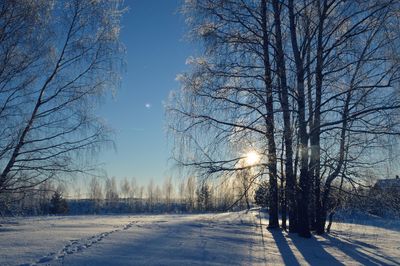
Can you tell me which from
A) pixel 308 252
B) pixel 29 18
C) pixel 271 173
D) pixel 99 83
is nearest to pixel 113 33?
pixel 99 83

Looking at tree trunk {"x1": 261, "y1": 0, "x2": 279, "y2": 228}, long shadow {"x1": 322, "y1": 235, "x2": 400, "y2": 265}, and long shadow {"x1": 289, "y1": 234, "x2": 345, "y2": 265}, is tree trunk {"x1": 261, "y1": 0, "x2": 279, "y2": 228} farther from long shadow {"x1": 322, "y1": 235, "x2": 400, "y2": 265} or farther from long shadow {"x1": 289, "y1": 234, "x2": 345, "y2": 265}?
long shadow {"x1": 322, "y1": 235, "x2": 400, "y2": 265}

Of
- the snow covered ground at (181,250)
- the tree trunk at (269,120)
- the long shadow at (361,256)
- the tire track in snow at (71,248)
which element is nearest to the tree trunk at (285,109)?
the tree trunk at (269,120)

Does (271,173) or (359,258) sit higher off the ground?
(271,173)

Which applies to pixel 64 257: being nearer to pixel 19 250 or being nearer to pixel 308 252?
pixel 19 250

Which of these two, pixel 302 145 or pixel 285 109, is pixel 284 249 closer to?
pixel 302 145

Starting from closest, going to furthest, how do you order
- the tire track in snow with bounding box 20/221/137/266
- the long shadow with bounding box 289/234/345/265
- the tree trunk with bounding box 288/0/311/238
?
1. the tire track in snow with bounding box 20/221/137/266
2. the long shadow with bounding box 289/234/345/265
3. the tree trunk with bounding box 288/0/311/238

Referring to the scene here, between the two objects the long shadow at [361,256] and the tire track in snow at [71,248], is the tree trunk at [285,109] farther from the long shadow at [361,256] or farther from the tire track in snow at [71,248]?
the tire track in snow at [71,248]

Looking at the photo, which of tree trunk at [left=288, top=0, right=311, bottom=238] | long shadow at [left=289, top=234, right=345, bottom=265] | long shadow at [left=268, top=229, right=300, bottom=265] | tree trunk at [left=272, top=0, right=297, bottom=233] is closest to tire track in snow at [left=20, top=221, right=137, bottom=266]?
long shadow at [left=268, top=229, right=300, bottom=265]

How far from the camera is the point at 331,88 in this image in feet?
45.9

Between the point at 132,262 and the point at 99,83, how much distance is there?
6347 millimetres

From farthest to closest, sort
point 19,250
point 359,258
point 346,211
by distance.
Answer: point 346,211 → point 359,258 → point 19,250

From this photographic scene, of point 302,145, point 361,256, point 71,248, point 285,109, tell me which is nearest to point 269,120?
point 285,109

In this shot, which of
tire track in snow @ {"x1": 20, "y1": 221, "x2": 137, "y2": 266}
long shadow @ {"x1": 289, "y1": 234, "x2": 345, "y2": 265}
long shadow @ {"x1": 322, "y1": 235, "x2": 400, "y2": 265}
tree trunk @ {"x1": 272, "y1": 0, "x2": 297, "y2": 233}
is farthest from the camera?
tree trunk @ {"x1": 272, "y1": 0, "x2": 297, "y2": 233}

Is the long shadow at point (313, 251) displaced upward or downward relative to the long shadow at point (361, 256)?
upward
